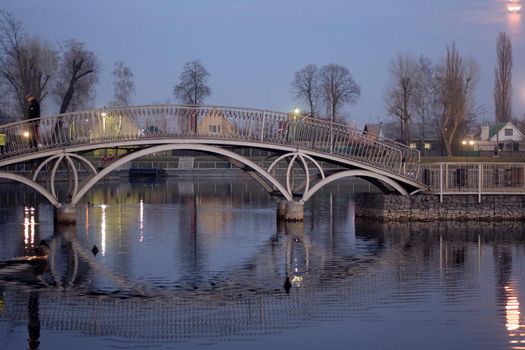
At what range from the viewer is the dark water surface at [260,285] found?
15852 mm

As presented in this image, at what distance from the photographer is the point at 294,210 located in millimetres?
35812

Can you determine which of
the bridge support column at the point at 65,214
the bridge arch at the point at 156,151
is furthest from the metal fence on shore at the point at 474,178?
the bridge support column at the point at 65,214

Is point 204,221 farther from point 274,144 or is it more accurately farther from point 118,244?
point 118,244

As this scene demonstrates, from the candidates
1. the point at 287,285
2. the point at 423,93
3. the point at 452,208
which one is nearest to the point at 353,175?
the point at 452,208

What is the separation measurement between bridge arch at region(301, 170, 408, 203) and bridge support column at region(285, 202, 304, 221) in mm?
338

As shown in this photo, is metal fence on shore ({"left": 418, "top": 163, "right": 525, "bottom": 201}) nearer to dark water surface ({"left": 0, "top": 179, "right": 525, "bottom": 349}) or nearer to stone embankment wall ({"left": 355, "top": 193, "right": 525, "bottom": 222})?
stone embankment wall ({"left": 355, "top": 193, "right": 525, "bottom": 222})

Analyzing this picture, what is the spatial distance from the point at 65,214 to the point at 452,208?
15.6 m

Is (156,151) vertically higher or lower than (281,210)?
higher

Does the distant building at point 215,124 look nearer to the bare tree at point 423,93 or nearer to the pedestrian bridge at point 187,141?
the pedestrian bridge at point 187,141

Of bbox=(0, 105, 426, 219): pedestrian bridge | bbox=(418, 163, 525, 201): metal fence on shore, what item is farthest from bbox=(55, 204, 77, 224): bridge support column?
bbox=(418, 163, 525, 201): metal fence on shore

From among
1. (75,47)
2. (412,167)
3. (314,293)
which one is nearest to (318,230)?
(412,167)

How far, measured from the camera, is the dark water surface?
15.9m

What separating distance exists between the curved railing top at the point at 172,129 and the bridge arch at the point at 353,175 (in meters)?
0.42

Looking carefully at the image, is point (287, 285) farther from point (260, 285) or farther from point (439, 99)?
point (439, 99)
